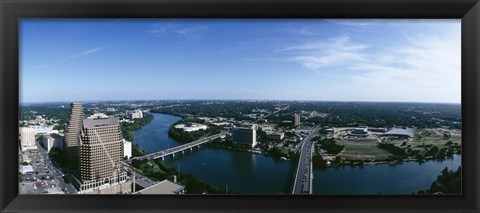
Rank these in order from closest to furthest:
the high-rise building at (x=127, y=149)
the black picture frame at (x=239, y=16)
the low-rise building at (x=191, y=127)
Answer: the black picture frame at (x=239, y=16) < the high-rise building at (x=127, y=149) < the low-rise building at (x=191, y=127)

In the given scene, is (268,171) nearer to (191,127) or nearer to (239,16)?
(191,127)

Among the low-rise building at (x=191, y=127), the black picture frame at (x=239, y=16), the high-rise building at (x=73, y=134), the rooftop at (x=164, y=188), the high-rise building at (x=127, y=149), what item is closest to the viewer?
the black picture frame at (x=239, y=16)

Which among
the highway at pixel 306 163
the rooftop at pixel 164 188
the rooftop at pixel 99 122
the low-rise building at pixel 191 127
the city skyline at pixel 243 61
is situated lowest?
the rooftop at pixel 164 188

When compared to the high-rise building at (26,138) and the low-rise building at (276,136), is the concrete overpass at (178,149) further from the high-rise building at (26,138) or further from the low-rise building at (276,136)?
the high-rise building at (26,138)

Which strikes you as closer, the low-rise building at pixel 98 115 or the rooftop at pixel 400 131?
the low-rise building at pixel 98 115

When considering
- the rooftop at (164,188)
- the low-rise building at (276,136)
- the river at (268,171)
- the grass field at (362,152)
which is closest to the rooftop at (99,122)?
the river at (268,171)

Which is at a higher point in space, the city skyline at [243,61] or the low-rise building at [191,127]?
the city skyline at [243,61]
